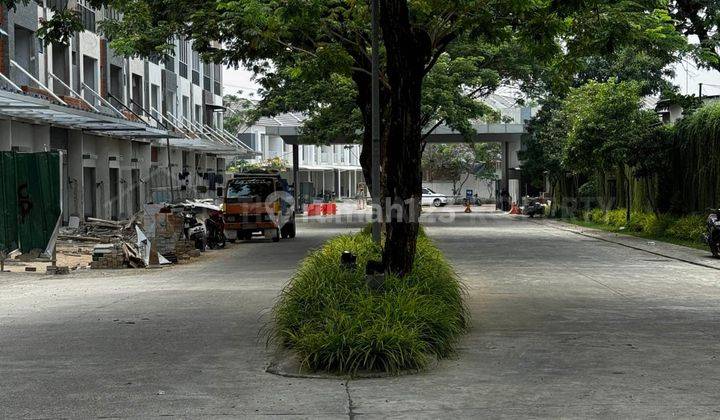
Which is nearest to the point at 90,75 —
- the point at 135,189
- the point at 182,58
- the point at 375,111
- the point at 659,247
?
the point at 135,189

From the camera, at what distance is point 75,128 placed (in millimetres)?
35281

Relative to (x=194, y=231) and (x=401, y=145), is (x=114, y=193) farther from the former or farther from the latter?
(x=401, y=145)

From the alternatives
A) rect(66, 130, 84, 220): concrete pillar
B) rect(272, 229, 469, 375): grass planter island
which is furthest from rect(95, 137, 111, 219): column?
rect(272, 229, 469, 375): grass planter island

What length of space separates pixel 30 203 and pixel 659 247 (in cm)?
1670

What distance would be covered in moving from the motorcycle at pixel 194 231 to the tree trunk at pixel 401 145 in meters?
15.7

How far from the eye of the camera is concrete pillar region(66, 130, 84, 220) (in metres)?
35.9

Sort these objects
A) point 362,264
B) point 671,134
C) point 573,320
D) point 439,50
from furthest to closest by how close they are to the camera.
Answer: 1. point 671,134
2. point 439,50
3. point 362,264
4. point 573,320

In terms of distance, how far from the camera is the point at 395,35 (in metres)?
12.9

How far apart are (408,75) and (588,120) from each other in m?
26.8

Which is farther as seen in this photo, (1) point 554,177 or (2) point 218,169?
(2) point 218,169

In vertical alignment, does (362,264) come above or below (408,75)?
below

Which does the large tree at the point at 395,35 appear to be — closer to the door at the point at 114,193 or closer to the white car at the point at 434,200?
the door at the point at 114,193

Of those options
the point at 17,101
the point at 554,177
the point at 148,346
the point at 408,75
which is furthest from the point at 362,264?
the point at 554,177

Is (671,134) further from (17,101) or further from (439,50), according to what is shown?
(17,101)
